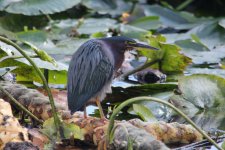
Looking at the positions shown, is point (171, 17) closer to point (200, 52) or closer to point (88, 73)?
point (200, 52)

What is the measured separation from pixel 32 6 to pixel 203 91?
165cm

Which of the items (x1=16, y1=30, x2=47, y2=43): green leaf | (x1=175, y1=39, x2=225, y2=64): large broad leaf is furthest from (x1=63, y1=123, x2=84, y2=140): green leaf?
(x1=16, y1=30, x2=47, y2=43): green leaf

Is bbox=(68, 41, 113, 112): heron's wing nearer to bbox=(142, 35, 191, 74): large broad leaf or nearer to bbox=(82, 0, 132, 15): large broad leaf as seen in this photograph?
bbox=(142, 35, 191, 74): large broad leaf

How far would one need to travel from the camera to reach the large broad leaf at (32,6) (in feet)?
15.0

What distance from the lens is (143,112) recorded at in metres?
3.21

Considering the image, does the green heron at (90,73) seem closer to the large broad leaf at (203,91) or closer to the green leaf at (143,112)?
the green leaf at (143,112)

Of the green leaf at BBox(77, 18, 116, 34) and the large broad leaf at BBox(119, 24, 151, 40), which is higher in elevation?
the green leaf at BBox(77, 18, 116, 34)

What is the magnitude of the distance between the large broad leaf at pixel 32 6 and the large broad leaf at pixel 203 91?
1.49 m

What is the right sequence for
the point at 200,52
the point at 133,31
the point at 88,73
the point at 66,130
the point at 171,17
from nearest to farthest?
1. the point at 66,130
2. the point at 88,73
3. the point at 200,52
4. the point at 133,31
5. the point at 171,17

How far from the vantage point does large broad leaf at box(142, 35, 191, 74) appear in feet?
13.1

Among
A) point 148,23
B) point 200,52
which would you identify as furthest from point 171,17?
point 200,52

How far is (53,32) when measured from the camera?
198 inches

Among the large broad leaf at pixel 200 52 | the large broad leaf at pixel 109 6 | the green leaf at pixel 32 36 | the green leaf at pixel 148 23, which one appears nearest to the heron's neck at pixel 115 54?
the large broad leaf at pixel 200 52

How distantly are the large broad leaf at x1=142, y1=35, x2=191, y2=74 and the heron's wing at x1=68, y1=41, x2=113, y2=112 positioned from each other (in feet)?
2.73
